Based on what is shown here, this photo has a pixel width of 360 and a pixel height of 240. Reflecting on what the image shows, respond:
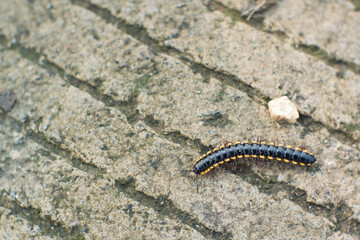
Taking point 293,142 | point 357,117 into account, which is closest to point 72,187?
point 293,142

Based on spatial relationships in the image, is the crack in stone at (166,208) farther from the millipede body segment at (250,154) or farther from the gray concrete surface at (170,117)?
the millipede body segment at (250,154)

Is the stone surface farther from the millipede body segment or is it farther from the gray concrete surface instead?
the millipede body segment

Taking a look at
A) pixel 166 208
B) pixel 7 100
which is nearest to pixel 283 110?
pixel 166 208

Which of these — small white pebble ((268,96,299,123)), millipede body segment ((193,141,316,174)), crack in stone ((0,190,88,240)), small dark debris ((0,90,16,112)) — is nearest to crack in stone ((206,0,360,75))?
small white pebble ((268,96,299,123))

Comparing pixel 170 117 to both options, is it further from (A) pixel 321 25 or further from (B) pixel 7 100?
(A) pixel 321 25

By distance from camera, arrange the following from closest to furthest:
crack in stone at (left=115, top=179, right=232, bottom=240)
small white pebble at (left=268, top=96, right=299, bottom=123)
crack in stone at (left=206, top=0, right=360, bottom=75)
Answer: crack in stone at (left=115, top=179, right=232, bottom=240)
small white pebble at (left=268, top=96, right=299, bottom=123)
crack in stone at (left=206, top=0, right=360, bottom=75)

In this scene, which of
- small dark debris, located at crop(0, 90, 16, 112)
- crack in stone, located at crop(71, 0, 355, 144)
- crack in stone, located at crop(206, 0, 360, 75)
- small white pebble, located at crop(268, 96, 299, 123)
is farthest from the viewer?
crack in stone, located at crop(206, 0, 360, 75)

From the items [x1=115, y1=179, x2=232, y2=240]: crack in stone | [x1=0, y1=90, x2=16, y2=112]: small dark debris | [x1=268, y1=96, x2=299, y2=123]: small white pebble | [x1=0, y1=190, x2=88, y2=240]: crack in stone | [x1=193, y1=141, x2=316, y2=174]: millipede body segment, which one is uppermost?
[x1=268, y1=96, x2=299, y2=123]: small white pebble
